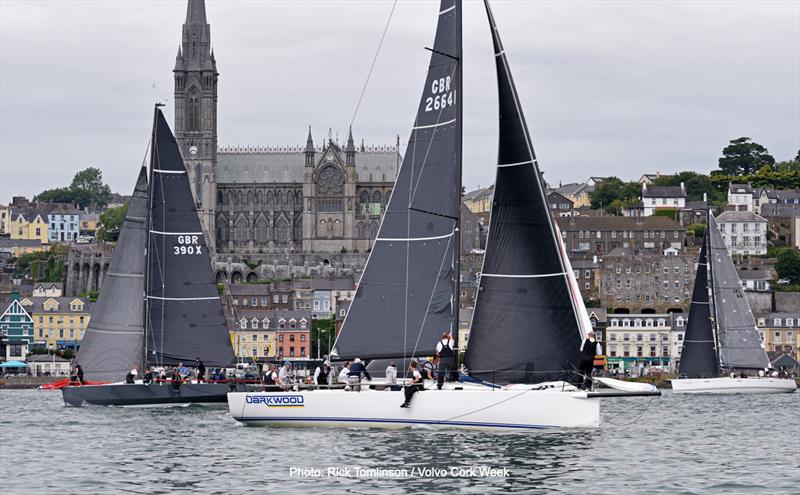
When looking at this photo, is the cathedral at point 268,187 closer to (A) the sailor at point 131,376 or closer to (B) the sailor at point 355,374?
(A) the sailor at point 131,376

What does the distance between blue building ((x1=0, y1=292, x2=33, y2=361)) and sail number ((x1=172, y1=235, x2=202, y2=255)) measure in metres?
69.6

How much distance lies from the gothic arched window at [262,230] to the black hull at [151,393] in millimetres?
96982

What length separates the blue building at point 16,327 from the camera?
108375 millimetres

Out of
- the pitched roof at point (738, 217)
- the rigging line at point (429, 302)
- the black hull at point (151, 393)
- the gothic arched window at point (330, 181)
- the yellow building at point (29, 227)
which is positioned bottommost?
the black hull at point (151, 393)

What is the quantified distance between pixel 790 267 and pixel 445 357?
333 feet

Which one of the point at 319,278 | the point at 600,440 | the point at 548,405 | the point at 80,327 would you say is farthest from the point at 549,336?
the point at 319,278

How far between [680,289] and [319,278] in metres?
30.4

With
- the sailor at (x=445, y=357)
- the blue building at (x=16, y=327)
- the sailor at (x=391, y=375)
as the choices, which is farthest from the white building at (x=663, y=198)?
the sailor at (x=445, y=357)

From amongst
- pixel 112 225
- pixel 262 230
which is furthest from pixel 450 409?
pixel 112 225

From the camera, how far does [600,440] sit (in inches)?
1102

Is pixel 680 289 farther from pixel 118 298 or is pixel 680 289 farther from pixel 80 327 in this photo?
pixel 118 298

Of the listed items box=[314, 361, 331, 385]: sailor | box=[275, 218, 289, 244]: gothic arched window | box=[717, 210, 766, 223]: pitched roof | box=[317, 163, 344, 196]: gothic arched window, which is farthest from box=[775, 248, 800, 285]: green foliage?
box=[314, 361, 331, 385]: sailor

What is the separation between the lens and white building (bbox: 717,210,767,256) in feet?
437

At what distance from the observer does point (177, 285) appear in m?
41.4
